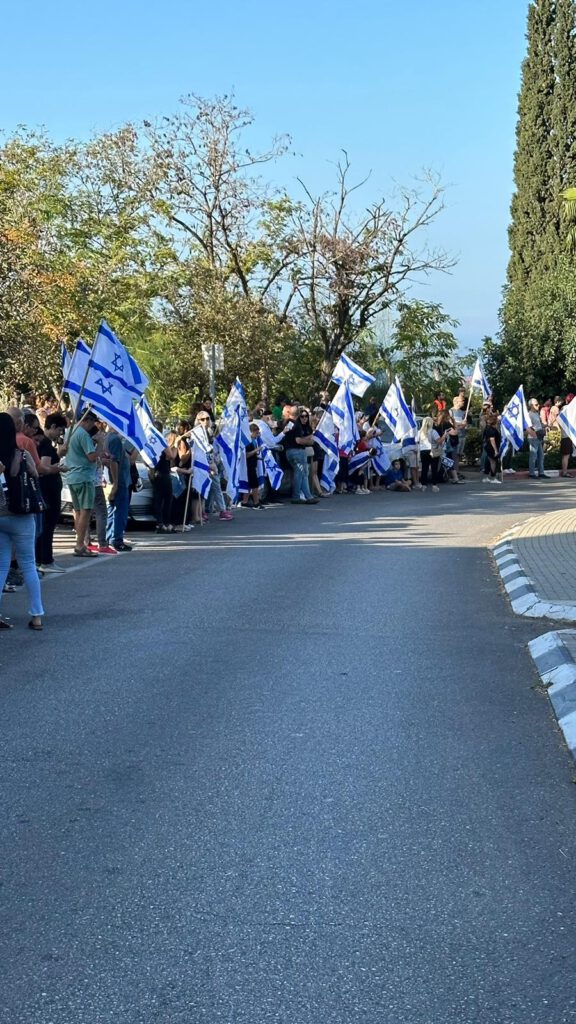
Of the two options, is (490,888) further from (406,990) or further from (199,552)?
(199,552)

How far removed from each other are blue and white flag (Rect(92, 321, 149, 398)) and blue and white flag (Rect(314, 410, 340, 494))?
10.7 m

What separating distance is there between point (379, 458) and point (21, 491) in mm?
19775

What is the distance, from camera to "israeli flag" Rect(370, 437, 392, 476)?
99.7ft

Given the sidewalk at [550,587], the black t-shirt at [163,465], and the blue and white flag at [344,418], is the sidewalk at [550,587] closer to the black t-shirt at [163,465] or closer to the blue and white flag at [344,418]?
the black t-shirt at [163,465]

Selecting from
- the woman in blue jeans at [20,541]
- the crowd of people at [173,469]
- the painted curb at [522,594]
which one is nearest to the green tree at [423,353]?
the crowd of people at [173,469]

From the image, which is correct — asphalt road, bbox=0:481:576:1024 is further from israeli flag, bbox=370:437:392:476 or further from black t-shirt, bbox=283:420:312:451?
israeli flag, bbox=370:437:392:476

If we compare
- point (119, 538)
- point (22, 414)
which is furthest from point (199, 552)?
point (22, 414)

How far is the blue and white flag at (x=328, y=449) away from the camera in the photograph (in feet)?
90.8

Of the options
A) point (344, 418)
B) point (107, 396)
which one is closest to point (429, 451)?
point (344, 418)

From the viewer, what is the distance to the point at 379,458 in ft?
101

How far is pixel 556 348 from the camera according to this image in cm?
4419

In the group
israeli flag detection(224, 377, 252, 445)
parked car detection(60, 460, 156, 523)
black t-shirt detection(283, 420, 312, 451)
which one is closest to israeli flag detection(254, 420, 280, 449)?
black t-shirt detection(283, 420, 312, 451)

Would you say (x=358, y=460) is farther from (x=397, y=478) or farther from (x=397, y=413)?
(x=397, y=478)

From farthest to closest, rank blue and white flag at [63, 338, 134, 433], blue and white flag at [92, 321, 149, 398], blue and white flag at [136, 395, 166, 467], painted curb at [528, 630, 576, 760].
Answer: blue and white flag at [136, 395, 166, 467]
blue and white flag at [92, 321, 149, 398]
blue and white flag at [63, 338, 134, 433]
painted curb at [528, 630, 576, 760]
